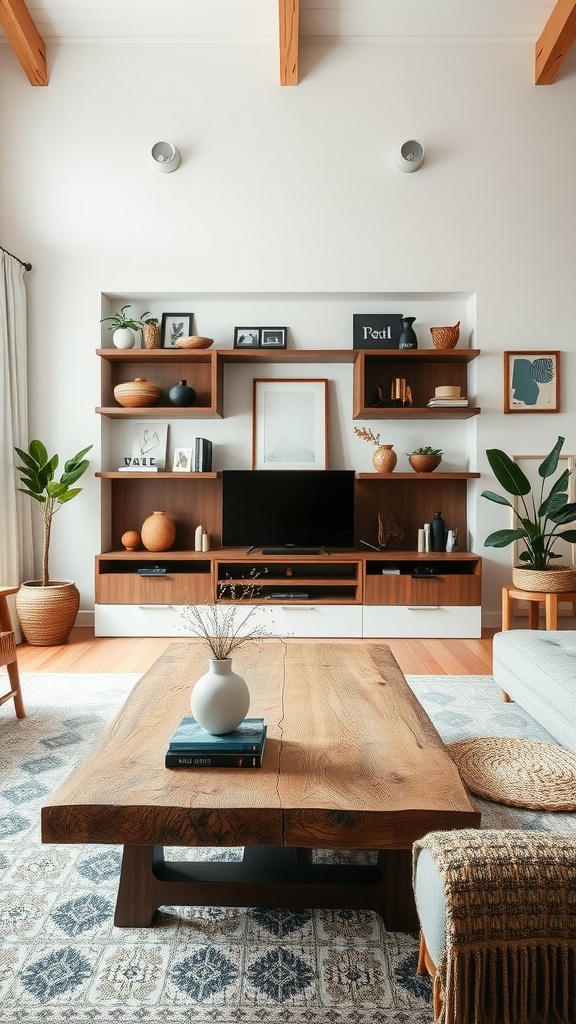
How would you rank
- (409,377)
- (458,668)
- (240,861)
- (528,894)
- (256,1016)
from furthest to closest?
(409,377)
(458,668)
(240,861)
(256,1016)
(528,894)

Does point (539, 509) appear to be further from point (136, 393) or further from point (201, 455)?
point (136, 393)

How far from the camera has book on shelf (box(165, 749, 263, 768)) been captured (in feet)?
5.36

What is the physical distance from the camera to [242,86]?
4.78m

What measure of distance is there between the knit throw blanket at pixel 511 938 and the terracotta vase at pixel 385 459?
12.7 ft

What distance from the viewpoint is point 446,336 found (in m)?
4.74

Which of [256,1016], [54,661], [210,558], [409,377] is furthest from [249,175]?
[256,1016]

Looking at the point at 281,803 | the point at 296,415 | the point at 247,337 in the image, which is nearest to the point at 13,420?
the point at 247,337

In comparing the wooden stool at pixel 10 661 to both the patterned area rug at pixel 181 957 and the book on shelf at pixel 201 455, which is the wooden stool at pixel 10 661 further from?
the book on shelf at pixel 201 455

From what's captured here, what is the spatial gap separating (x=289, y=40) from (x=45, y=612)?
13.0 feet

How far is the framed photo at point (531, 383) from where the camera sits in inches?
188

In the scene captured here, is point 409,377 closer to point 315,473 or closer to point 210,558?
point 315,473

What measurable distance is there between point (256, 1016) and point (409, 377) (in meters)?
4.26

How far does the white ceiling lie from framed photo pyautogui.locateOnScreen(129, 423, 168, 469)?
2.64 metres

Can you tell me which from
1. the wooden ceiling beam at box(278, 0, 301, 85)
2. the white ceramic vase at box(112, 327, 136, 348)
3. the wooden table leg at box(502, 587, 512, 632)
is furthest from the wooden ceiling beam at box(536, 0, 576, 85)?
the wooden table leg at box(502, 587, 512, 632)
